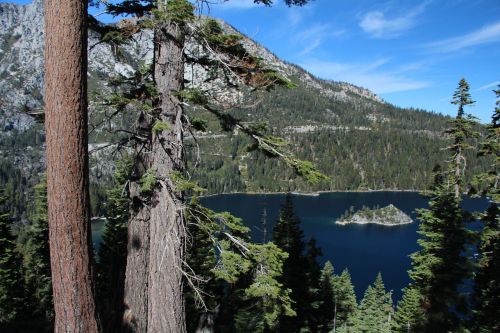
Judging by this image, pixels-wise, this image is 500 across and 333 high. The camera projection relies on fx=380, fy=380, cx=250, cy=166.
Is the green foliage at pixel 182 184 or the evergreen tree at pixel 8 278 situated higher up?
the green foliage at pixel 182 184

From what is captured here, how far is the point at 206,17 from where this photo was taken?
211 inches

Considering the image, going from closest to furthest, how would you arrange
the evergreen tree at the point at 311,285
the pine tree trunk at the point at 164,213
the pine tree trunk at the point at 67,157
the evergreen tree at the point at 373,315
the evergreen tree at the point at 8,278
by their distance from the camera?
the pine tree trunk at the point at 67,157 < the pine tree trunk at the point at 164,213 < the evergreen tree at the point at 8,278 < the evergreen tree at the point at 311,285 < the evergreen tree at the point at 373,315

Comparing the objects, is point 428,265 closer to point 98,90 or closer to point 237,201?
point 98,90

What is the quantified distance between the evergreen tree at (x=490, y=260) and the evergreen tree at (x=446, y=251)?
749 millimetres

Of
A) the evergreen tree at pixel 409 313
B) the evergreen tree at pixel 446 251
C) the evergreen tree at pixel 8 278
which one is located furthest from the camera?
the evergreen tree at pixel 8 278

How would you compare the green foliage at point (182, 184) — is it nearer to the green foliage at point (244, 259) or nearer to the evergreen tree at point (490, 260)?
the green foliage at point (244, 259)

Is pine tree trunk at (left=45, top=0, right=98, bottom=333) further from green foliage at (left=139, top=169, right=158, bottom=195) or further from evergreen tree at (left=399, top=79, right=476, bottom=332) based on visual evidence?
evergreen tree at (left=399, top=79, right=476, bottom=332)

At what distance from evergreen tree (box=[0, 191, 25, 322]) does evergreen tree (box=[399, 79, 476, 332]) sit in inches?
790

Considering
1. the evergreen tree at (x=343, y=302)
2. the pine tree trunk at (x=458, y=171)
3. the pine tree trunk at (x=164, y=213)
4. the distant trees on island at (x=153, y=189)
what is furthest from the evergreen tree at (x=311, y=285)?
the pine tree trunk at (x=164, y=213)

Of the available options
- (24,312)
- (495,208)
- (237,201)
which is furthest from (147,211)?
(237,201)

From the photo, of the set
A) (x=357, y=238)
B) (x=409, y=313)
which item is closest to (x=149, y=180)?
(x=409, y=313)

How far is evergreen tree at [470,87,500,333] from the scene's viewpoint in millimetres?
13367

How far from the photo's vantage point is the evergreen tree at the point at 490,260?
13.4 m

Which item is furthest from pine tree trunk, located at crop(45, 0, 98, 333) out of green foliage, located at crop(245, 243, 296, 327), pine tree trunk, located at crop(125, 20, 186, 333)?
green foliage, located at crop(245, 243, 296, 327)
